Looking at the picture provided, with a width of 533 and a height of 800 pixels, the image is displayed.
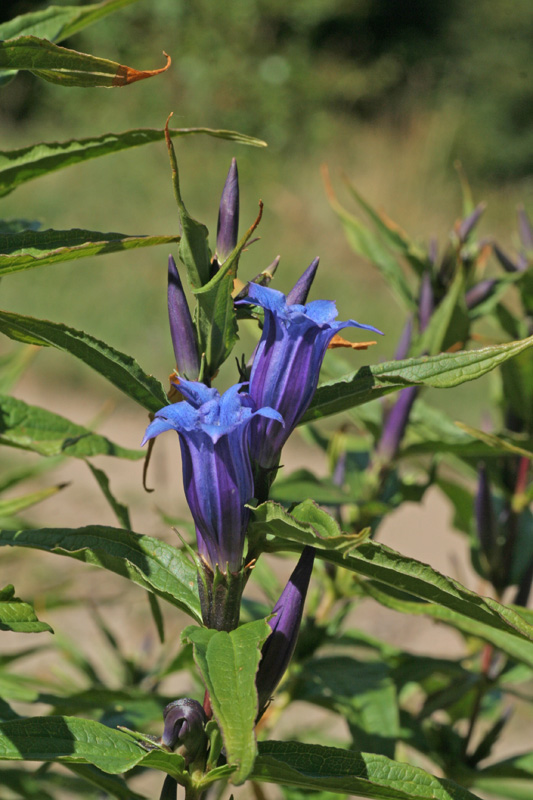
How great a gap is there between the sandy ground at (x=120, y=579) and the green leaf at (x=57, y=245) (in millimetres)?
1287

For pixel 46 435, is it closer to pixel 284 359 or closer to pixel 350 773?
pixel 284 359

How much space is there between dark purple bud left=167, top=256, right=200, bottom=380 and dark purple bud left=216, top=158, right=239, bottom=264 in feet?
0.15

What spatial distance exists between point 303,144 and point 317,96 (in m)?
0.94

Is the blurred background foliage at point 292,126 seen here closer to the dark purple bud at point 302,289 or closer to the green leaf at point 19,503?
the green leaf at point 19,503

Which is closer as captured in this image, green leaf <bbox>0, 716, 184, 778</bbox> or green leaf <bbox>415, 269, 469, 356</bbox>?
green leaf <bbox>0, 716, 184, 778</bbox>

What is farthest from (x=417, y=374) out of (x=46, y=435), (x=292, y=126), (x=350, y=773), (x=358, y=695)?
(x=292, y=126)

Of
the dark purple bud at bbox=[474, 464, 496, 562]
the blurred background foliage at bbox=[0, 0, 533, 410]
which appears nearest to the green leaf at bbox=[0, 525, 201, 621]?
the dark purple bud at bbox=[474, 464, 496, 562]

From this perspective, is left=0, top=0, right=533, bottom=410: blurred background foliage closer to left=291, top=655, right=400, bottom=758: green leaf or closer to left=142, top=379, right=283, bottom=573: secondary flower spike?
left=291, top=655, right=400, bottom=758: green leaf

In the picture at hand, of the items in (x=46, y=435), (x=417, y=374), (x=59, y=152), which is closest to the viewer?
(x=417, y=374)

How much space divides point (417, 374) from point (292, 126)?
364 inches

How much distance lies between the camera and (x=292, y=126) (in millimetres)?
9398

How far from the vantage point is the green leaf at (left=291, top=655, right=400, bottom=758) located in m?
1.02

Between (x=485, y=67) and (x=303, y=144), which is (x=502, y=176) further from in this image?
(x=303, y=144)

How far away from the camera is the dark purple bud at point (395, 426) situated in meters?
1.23
